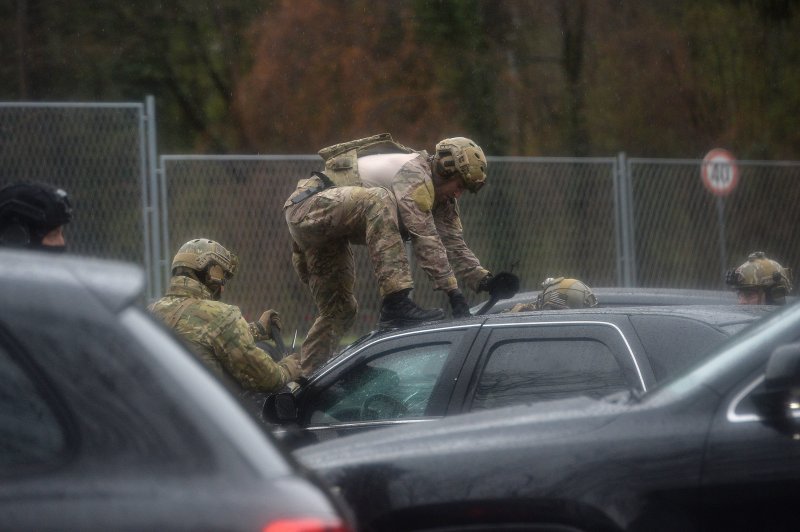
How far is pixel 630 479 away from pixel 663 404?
0.83ft

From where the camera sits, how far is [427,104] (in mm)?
22578

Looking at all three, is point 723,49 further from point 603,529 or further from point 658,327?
point 603,529

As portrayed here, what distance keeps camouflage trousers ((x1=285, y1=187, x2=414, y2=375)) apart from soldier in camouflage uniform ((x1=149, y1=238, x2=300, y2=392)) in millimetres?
612

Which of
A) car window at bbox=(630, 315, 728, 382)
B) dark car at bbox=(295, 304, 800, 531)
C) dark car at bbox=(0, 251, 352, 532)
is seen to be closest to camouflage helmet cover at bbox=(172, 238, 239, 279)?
car window at bbox=(630, 315, 728, 382)

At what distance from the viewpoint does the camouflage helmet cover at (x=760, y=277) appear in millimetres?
8477

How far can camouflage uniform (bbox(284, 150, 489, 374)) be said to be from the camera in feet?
23.7

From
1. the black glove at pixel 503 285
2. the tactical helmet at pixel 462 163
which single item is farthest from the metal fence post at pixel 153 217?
the black glove at pixel 503 285

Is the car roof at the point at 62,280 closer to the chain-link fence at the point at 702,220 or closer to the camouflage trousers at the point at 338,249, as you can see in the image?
the camouflage trousers at the point at 338,249

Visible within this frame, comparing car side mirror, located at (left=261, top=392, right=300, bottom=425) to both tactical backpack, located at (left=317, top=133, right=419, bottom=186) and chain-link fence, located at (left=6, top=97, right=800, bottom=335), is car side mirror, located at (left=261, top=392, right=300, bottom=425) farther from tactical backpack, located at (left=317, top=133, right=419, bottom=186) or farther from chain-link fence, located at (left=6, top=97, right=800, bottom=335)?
chain-link fence, located at (left=6, top=97, right=800, bottom=335)

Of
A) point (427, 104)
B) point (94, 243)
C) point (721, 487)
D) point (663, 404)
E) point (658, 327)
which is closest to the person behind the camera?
point (721, 487)

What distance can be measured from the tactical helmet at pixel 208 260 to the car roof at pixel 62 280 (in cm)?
466

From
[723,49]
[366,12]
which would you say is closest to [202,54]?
[366,12]

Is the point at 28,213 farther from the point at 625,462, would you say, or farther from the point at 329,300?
the point at 329,300

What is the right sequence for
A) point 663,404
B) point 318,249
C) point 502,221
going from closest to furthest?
point 663,404, point 318,249, point 502,221
